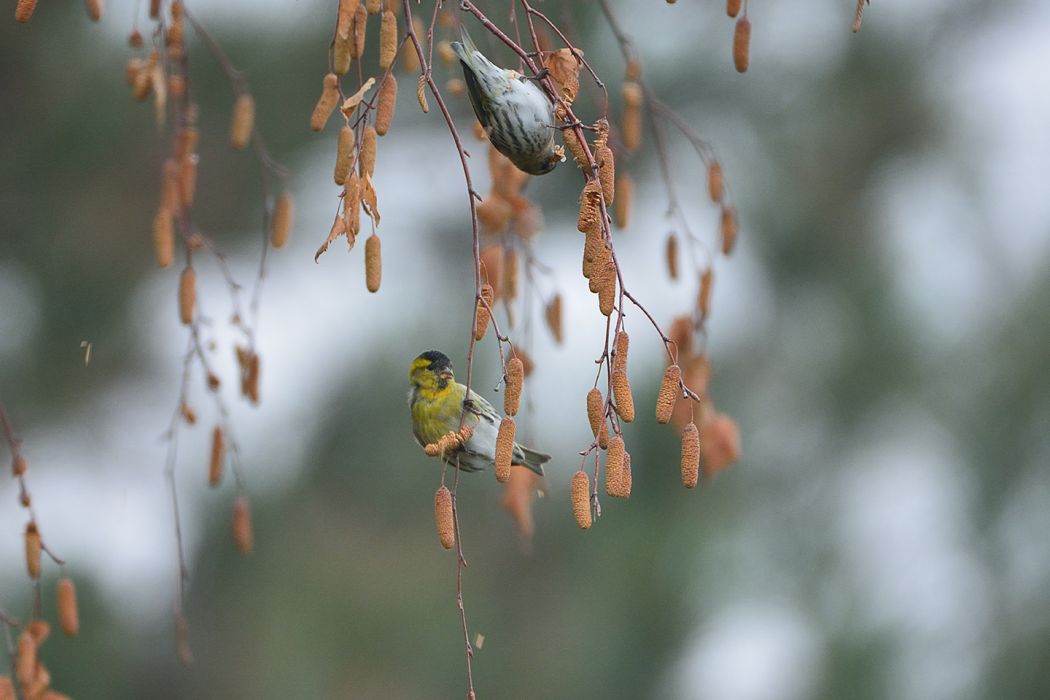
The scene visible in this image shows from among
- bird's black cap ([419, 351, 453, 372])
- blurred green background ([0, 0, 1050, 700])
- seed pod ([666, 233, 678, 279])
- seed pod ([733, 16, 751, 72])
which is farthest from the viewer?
blurred green background ([0, 0, 1050, 700])

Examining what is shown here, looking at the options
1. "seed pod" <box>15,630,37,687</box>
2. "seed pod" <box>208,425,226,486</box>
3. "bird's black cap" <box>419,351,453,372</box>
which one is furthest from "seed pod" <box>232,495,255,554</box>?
"bird's black cap" <box>419,351,453,372</box>

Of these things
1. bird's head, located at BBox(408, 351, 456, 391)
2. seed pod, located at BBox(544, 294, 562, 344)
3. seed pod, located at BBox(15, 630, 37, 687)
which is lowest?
seed pod, located at BBox(15, 630, 37, 687)

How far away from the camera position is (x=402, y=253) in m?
6.08

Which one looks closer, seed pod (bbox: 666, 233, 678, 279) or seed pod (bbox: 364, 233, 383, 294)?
seed pod (bbox: 364, 233, 383, 294)

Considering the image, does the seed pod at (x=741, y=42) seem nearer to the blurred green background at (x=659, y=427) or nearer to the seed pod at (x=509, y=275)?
the seed pod at (x=509, y=275)

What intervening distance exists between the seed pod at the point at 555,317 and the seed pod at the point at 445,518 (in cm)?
69

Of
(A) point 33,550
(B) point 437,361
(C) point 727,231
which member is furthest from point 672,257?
(A) point 33,550

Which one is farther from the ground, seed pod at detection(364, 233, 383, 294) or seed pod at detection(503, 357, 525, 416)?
seed pod at detection(364, 233, 383, 294)

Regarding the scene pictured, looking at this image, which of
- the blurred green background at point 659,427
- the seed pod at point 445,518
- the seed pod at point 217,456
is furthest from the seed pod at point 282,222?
the blurred green background at point 659,427

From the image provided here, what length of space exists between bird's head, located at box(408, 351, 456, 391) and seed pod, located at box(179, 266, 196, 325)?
0.36 metres

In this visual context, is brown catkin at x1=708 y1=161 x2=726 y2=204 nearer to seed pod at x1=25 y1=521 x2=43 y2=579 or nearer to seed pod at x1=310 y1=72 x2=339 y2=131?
seed pod at x1=310 y1=72 x2=339 y2=131

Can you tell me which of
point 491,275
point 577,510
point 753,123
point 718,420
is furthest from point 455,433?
point 753,123

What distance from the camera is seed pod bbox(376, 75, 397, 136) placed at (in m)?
1.43

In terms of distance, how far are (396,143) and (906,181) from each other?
7.80 ft
